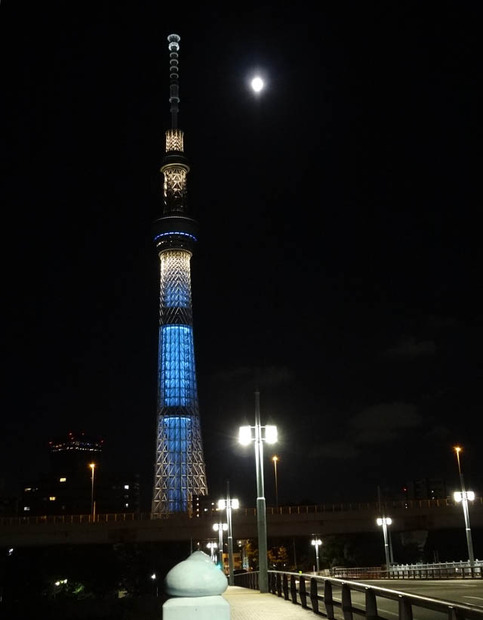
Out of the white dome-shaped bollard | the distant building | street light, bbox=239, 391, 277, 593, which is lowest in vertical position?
the white dome-shaped bollard

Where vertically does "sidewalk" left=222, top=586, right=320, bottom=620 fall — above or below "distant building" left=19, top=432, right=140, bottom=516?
below

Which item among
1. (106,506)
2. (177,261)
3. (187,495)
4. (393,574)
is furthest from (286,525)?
(106,506)

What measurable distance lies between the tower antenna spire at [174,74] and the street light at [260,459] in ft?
447

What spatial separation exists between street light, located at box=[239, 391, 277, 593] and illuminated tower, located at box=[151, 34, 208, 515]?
90.0 metres

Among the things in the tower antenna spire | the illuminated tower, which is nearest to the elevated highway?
the illuminated tower

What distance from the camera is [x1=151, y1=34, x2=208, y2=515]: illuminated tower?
123 m

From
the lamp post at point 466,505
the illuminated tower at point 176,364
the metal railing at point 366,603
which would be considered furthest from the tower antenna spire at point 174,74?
the metal railing at point 366,603

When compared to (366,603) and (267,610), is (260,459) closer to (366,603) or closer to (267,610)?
(267,610)

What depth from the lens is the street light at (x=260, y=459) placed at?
25.2 metres

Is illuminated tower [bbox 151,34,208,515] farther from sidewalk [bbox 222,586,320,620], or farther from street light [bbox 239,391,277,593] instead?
sidewalk [bbox 222,586,320,620]

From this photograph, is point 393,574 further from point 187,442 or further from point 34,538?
point 187,442

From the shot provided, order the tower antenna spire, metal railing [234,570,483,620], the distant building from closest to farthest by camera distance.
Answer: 1. metal railing [234,570,483,620]
2. the tower antenna spire
3. the distant building

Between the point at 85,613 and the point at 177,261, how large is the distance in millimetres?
85028

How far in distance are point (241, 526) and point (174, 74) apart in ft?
364
